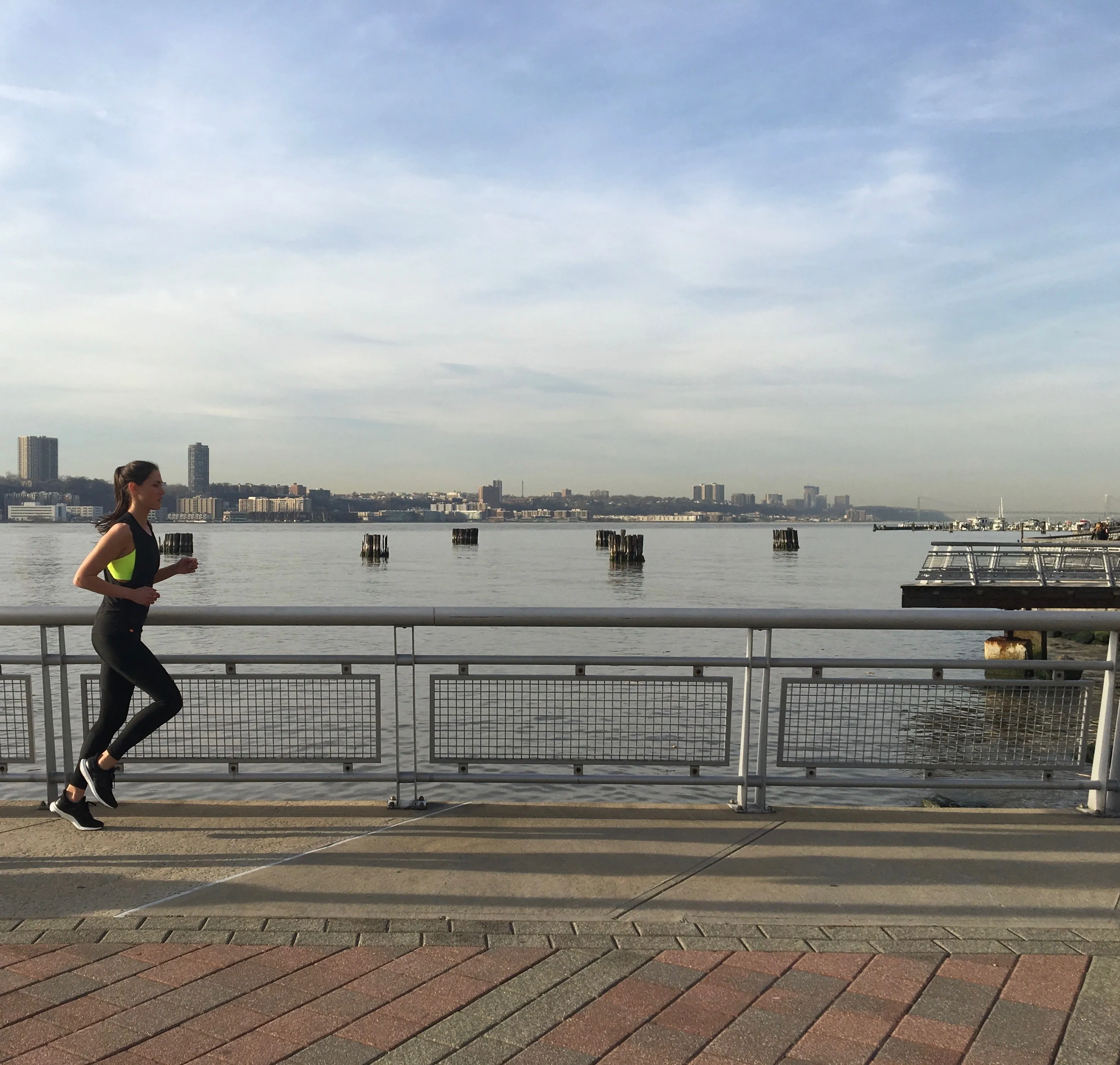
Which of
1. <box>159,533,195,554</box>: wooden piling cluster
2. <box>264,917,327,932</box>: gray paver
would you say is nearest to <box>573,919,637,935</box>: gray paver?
<box>264,917,327,932</box>: gray paver

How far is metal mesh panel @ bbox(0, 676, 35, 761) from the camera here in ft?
17.9

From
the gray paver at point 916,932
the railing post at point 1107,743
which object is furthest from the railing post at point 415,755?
the railing post at point 1107,743

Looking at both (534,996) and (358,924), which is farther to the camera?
(358,924)

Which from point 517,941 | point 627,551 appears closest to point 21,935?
point 517,941

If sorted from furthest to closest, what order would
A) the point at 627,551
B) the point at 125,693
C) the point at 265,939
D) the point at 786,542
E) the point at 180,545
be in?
the point at 786,542
the point at 180,545
the point at 627,551
the point at 125,693
the point at 265,939

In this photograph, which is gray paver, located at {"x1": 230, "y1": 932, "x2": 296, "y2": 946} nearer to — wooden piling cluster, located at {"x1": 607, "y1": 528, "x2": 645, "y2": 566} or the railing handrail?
the railing handrail

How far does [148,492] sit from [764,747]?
3.56 m

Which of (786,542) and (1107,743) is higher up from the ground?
(1107,743)

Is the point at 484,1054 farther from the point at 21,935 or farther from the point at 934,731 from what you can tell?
the point at 934,731

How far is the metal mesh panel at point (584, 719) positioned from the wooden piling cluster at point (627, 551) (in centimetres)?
7568

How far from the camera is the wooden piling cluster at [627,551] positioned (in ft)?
272

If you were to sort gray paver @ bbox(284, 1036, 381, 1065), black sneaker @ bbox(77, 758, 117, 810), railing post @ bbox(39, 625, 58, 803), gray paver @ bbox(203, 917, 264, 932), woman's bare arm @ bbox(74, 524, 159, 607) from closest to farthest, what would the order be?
gray paver @ bbox(284, 1036, 381, 1065)
gray paver @ bbox(203, 917, 264, 932)
woman's bare arm @ bbox(74, 524, 159, 607)
black sneaker @ bbox(77, 758, 117, 810)
railing post @ bbox(39, 625, 58, 803)

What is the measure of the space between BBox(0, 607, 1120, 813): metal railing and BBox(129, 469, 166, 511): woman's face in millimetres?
608

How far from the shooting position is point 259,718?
5.54m
